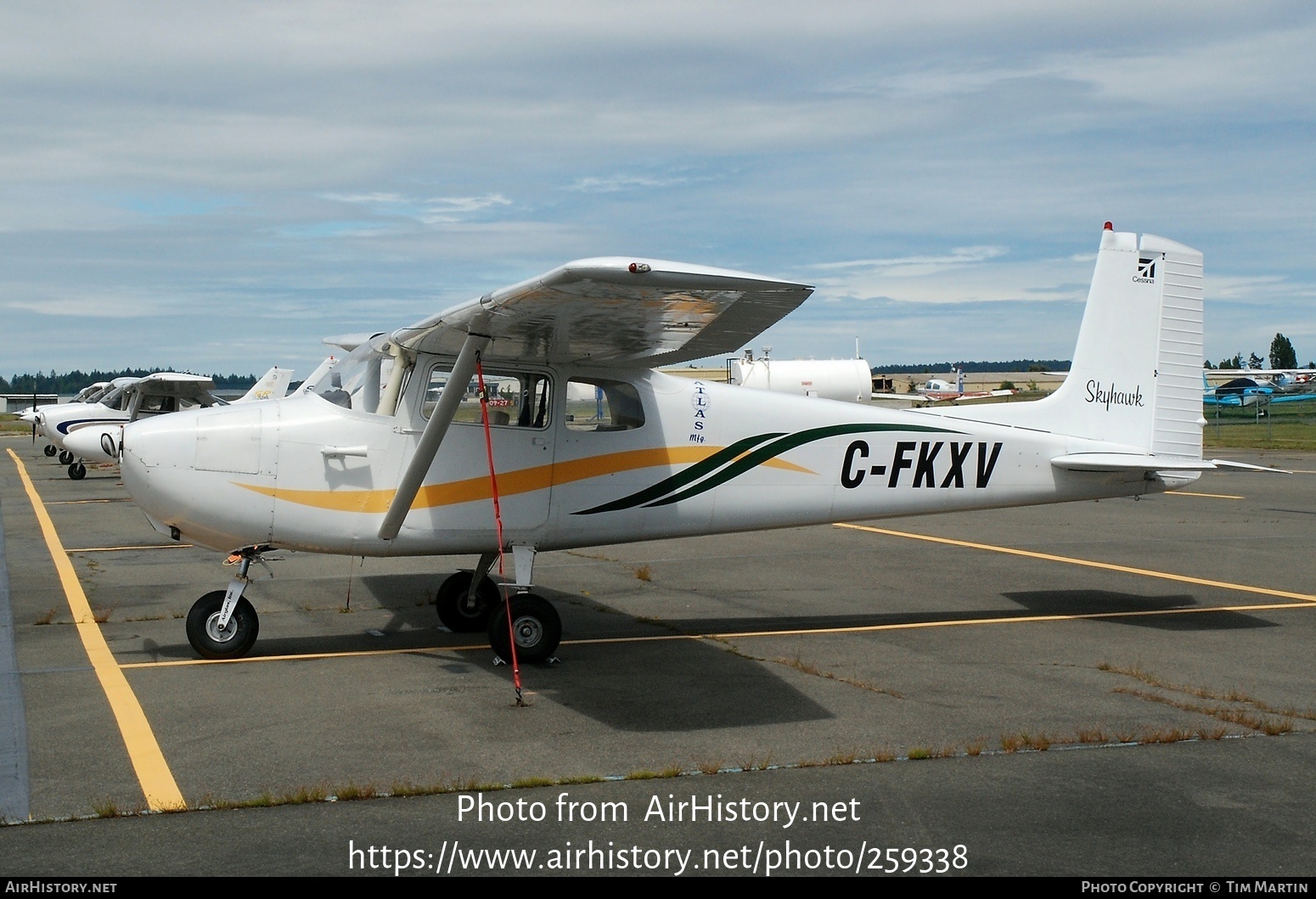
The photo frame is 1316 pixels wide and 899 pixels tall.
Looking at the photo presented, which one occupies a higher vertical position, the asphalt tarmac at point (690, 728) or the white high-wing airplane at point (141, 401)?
the white high-wing airplane at point (141, 401)

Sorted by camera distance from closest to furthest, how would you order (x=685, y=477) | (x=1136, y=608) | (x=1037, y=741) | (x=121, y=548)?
(x=1037, y=741) < (x=685, y=477) < (x=1136, y=608) < (x=121, y=548)

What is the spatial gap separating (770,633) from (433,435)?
3.30 meters

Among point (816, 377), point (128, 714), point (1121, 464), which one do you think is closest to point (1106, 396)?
point (1121, 464)

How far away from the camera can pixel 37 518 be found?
63.3ft

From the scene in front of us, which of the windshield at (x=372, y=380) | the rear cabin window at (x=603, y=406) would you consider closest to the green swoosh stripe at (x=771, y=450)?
the rear cabin window at (x=603, y=406)

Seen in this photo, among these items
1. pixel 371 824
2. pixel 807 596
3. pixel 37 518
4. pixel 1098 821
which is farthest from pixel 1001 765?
pixel 37 518

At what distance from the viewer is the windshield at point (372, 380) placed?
8.29 metres

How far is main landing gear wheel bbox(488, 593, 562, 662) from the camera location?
7938 millimetres

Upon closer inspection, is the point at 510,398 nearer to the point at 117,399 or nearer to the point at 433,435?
the point at 433,435

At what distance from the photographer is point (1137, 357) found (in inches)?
405

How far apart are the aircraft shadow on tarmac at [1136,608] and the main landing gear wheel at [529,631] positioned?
4.62 metres

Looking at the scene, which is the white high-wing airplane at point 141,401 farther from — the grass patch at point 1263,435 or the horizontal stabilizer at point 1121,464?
the grass patch at point 1263,435

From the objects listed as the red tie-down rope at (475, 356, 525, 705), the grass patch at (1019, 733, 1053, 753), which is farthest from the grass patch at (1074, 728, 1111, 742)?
the red tie-down rope at (475, 356, 525, 705)
